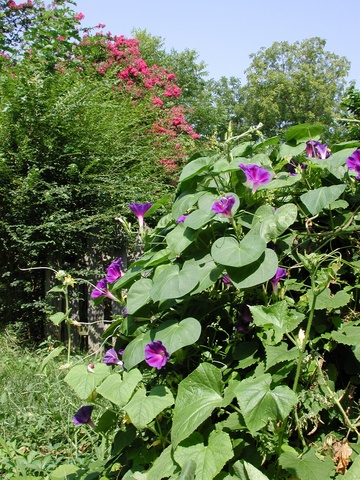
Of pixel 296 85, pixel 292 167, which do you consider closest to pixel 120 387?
pixel 292 167

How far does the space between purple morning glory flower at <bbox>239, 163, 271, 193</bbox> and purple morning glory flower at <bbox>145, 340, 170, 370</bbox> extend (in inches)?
19.5

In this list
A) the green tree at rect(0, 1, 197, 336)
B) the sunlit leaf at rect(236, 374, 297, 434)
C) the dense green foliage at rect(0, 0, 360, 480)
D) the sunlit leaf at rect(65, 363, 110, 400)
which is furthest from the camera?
the green tree at rect(0, 1, 197, 336)

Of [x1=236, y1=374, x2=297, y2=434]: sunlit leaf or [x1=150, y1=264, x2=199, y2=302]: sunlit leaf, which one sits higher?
[x1=150, y1=264, x2=199, y2=302]: sunlit leaf

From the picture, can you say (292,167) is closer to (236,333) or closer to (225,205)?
(225,205)

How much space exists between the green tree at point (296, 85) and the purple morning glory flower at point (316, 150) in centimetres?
2538

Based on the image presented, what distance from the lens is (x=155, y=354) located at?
1395mm

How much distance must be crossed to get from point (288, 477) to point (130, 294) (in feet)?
2.03

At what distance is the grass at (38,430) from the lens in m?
2.31

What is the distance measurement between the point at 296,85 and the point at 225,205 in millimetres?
27070

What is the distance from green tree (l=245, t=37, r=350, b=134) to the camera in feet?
86.9

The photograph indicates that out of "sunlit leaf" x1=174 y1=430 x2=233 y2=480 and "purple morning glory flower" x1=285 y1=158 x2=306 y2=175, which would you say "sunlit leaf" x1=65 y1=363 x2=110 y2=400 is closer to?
"sunlit leaf" x1=174 y1=430 x2=233 y2=480

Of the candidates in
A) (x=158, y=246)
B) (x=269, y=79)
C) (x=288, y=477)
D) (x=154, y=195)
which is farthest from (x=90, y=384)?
(x=269, y=79)

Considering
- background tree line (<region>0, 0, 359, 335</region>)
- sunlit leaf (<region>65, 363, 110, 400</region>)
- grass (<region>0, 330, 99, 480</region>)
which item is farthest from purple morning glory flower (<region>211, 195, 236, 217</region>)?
background tree line (<region>0, 0, 359, 335</region>)

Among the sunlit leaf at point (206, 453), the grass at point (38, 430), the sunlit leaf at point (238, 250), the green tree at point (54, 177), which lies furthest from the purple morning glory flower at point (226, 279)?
the green tree at point (54, 177)
